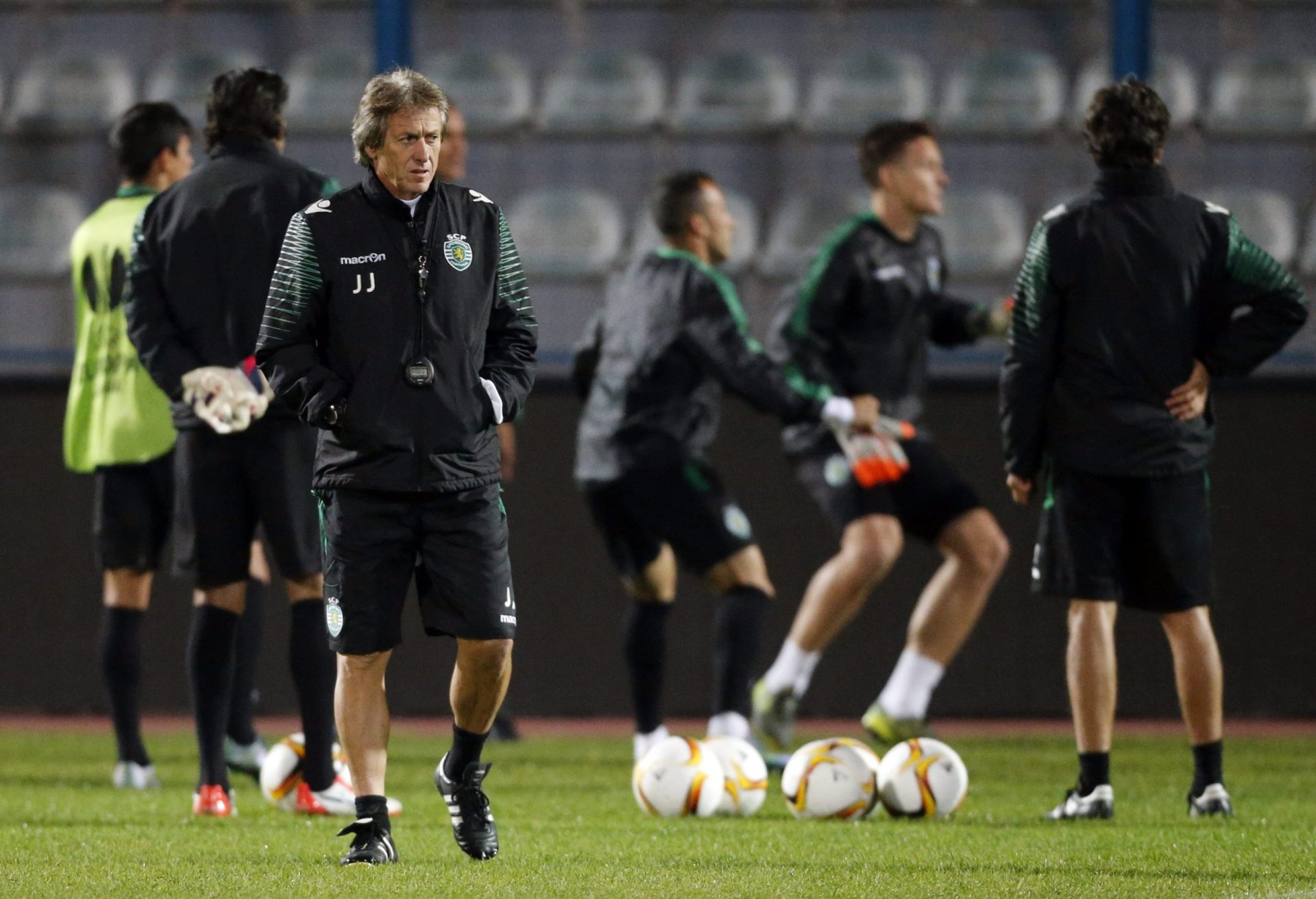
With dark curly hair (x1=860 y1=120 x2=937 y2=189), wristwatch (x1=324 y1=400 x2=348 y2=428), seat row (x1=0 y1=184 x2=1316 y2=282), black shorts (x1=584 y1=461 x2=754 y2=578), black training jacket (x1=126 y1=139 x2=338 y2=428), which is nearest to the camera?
wristwatch (x1=324 y1=400 x2=348 y2=428)

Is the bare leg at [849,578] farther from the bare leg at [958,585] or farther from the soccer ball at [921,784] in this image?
the soccer ball at [921,784]

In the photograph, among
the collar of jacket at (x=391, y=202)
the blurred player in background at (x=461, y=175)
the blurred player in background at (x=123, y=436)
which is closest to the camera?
the collar of jacket at (x=391, y=202)

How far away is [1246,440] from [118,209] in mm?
4802

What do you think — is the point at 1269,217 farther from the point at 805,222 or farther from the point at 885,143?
the point at 885,143

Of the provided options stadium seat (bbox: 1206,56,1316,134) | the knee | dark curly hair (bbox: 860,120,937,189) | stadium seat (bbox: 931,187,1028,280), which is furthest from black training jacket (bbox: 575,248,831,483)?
stadium seat (bbox: 1206,56,1316,134)

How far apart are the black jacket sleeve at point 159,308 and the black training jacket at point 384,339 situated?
1.08m

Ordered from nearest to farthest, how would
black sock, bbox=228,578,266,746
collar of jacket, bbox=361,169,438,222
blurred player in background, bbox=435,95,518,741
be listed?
collar of jacket, bbox=361,169,438,222
black sock, bbox=228,578,266,746
blurred player in background, bbox=435,95,518,741

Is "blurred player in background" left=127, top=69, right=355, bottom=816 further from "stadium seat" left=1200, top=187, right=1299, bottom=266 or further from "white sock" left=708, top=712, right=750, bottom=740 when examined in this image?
"stadium seat" left=1200, top=187, right=1299, bottom=266

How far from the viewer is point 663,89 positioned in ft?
37.6

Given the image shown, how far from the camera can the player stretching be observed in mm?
6742

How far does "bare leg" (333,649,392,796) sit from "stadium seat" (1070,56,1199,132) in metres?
Result: 6.86

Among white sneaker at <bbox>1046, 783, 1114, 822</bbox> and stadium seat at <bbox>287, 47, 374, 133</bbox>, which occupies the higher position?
stadium seat at <bbox>287, 47, 374, 133</bbox>

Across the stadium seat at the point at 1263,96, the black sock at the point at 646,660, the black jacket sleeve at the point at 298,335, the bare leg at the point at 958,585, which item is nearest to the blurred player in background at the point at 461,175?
the black sock at the point at 646,660

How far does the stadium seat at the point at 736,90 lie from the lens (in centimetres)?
1108
